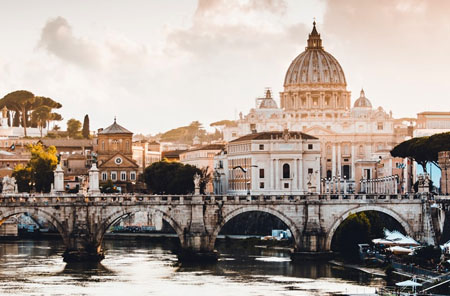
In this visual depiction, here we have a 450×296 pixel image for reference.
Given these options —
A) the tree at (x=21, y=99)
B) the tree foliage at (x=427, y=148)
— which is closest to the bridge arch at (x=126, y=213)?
the tree foliage at (x=427, y=148)

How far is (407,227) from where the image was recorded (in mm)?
87688

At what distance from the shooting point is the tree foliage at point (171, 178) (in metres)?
137

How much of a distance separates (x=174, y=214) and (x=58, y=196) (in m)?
7.62

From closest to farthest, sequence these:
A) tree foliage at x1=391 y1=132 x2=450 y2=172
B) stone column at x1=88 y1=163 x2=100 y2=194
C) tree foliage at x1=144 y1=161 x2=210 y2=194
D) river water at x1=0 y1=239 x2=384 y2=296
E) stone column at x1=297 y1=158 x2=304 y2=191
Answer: river water at x1=0 y1=239 x2=384 y2=296 → stone column at x1=88 y1=163 x2=100 y2=194 → tree foliage at x1=391 y1=132 x2=450 y2=172 → tree foliage at x1=144 y1=161 x2=210 y2=194 → stone column at x1=297 y1=158 x2=304 y2=191

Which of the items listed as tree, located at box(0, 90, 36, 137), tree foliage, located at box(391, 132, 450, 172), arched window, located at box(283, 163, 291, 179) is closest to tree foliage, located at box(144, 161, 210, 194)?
arched window, located at box(283, 163, 291, 179)

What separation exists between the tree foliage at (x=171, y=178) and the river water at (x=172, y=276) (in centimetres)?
3965

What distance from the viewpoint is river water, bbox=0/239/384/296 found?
75.0 metres

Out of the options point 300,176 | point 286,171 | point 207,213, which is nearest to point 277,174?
point 286,171

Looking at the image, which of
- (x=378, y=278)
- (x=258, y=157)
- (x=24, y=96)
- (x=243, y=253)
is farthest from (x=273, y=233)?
(x=24, y=96)

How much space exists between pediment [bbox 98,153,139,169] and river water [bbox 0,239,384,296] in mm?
64024

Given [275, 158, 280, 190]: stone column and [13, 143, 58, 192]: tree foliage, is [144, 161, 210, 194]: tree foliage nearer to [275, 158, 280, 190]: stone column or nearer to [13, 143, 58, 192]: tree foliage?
[275, 158, 280, 190]: stone column

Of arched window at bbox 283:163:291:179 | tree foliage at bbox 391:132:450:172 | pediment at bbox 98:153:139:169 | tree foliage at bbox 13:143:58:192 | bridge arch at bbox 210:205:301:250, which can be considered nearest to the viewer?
bridge arch at bbox 210:205:301:250

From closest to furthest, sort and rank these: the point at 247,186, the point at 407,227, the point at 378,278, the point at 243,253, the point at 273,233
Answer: the point at 378,278, the point at 407,227, the point at 243,253, the point at 273,233, the point at 247,186

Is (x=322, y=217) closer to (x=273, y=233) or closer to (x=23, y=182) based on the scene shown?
(x=273, y=233)
